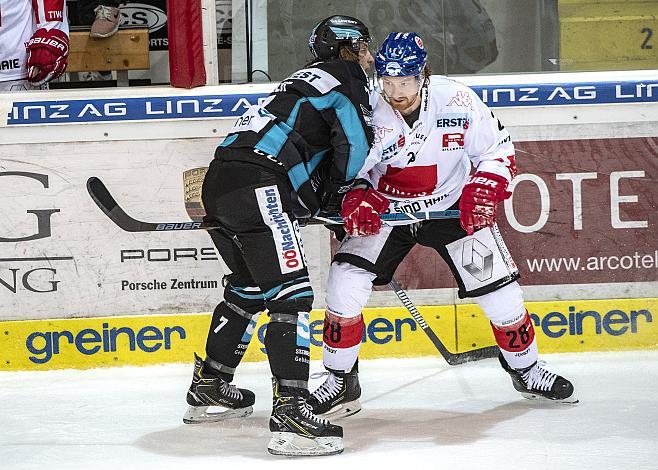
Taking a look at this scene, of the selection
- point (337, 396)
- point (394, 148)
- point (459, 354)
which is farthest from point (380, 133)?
point (459, 354)

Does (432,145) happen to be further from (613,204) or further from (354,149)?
(613,204)

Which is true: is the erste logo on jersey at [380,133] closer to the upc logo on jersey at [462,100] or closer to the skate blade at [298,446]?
the upc logo on jersey at [462,100]

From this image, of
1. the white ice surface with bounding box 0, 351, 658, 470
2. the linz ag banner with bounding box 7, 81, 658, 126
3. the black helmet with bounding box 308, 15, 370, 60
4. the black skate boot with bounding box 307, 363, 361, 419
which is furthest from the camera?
the linz ag banner with bounding box 7, 81, 658, 126

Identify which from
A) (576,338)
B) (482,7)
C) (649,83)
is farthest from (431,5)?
(576,338)

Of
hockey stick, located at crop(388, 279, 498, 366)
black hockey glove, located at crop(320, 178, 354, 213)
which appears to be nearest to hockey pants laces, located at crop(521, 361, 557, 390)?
hockey stick, located at crop(388, 279, 498, 366)

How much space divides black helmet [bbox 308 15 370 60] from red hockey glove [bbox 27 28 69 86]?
1476 millimetres

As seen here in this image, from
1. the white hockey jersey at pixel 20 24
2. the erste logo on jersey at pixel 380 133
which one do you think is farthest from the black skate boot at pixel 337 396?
the white hockey jersey at pixel 20 24

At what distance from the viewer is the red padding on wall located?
13.8 ft

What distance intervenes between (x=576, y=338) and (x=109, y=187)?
6.08 feet

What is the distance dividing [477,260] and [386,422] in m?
0.57

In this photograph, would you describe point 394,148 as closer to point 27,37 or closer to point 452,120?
point 452,120

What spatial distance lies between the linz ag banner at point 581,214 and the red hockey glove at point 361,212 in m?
0.89

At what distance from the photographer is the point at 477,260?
3477 mm

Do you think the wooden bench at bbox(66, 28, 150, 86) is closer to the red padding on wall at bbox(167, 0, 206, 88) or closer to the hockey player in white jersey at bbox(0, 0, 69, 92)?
the hockey player in white jersey at bbox(0, 0, 69, 92)
